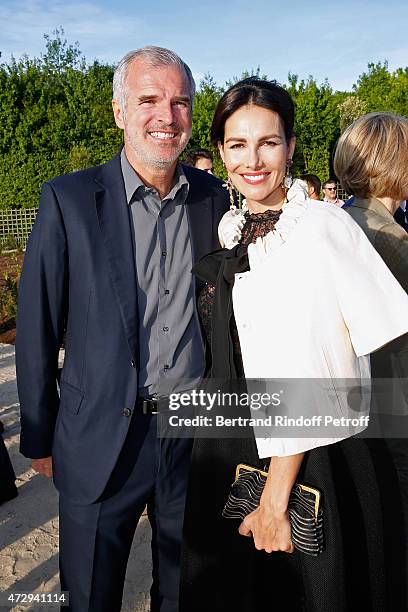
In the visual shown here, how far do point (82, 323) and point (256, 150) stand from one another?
0.88m

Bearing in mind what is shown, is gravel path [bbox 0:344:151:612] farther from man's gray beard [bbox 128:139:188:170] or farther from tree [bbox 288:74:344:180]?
tree [bbox 288:74:344:180]

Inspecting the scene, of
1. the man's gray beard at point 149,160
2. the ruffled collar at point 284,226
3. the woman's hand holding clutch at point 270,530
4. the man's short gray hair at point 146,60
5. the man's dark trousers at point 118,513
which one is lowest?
the man's dark trousers at point 118,513

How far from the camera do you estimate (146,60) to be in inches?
81.7

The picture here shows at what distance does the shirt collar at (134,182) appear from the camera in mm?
2127

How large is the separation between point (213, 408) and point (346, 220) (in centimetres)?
79

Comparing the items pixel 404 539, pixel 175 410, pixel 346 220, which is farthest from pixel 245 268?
pixel 404 539

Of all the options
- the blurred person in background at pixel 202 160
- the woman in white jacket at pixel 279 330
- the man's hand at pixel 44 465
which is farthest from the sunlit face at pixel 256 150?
the blurred person in background at pixel 202 160

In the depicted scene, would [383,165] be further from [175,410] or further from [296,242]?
[175,410]

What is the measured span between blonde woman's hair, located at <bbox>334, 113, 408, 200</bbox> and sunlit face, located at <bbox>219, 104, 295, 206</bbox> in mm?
494

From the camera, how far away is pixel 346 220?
5.47 ft

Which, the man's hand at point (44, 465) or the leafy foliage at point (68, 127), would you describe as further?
the leafy foliage at point (68, 127)

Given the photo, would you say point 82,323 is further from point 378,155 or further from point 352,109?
point 352,109

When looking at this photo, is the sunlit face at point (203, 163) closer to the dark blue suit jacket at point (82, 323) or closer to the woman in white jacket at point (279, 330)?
the dark blue suit jacket at point (82, 323)

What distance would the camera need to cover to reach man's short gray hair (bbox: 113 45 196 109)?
6.81ft
